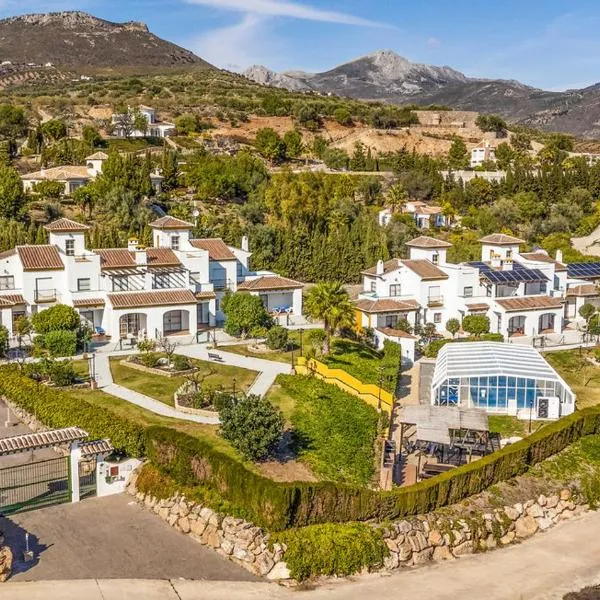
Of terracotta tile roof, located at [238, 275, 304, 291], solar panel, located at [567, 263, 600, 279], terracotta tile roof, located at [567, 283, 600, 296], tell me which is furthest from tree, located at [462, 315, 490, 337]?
solar panel, located at [567, 263, 600, 279]

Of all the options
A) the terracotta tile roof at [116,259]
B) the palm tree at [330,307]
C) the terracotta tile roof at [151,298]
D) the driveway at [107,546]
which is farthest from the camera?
the terracotta tile roof at [116,259]

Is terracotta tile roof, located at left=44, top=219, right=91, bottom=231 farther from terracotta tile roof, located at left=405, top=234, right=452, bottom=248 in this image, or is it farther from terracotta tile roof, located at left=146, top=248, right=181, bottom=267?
terracotta tile roof, located at left=405, top=234, right=452, bottom=248

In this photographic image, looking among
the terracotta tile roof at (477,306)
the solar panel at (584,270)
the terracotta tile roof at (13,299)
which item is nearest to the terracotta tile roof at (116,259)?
the terracotta tile roof at (13,299)

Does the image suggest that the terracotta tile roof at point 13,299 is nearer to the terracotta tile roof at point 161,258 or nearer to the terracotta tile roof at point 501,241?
the terracotta tile roof at point 161,258

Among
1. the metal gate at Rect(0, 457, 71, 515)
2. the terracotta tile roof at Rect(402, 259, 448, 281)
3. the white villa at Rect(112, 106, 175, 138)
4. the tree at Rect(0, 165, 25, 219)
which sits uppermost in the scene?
the white villa at Rect(112, 106, 175, 138)

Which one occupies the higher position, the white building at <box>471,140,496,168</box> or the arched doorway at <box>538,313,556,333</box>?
the white building at <box>471,140,496,168</box>

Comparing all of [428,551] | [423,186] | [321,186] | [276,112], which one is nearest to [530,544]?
[428,551]

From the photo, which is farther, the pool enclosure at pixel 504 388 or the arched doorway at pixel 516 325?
the arched doorway at pixel 516 325
